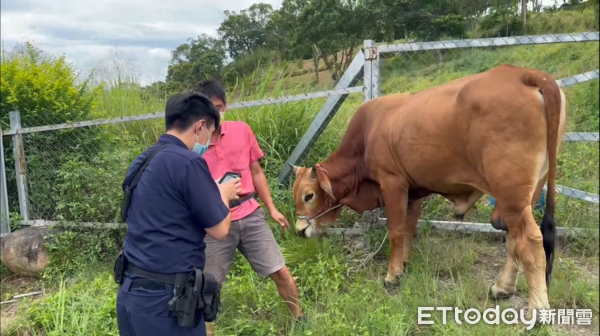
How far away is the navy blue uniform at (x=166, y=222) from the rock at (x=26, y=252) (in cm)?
356

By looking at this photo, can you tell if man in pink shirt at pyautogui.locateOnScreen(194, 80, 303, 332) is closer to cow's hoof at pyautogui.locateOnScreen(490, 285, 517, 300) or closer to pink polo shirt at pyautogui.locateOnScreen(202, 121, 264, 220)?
pink polo shirt at pyautogui.locateOnScreen(202, 121, 264, 220)

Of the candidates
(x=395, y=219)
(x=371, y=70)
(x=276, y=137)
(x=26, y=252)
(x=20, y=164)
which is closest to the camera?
(x=395, y=219)

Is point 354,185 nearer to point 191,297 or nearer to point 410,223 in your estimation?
point 410,223

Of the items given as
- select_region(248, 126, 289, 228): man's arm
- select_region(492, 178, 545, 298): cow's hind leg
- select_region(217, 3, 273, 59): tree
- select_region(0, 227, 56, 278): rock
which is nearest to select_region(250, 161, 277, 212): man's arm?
select_region(248, 126, 289, 228): man's arm

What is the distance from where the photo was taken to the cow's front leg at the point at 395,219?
3.96 metres

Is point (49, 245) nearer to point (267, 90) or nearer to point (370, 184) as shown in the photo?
point (267, 90)

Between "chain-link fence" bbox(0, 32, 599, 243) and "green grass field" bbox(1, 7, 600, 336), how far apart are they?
0.02 metres

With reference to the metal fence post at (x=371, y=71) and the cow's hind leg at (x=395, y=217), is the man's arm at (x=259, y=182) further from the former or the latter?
the metal fence post at (x=371, y=71)

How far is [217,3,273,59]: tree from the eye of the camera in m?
8.92

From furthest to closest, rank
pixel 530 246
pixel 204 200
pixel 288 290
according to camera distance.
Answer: pixel 288 290 < pixel 530 246 < pixel 204 200

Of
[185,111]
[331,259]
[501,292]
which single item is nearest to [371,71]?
[331,259]

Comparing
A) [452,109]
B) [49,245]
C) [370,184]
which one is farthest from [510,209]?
[49,245]

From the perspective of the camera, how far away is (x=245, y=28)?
29.9ft

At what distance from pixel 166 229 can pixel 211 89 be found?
129cm
